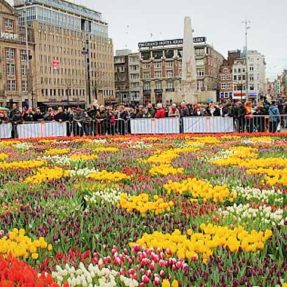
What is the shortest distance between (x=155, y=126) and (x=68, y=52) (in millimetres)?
111325

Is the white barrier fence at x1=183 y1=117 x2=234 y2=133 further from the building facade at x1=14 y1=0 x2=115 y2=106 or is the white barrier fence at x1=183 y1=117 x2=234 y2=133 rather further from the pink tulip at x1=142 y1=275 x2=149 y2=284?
the building facade at x1=14 y1=0 x2=115 y2=106

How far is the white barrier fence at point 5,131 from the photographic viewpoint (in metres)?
24.5

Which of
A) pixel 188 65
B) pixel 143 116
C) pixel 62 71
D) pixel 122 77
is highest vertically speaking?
pixel 122 77

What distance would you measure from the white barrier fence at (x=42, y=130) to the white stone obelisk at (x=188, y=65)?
13708mm

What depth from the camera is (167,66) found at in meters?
157

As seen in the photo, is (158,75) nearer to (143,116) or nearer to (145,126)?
(143,116)

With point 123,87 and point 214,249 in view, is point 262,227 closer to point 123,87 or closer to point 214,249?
point 214,249

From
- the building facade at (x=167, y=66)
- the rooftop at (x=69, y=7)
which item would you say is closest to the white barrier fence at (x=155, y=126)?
the rooftop at (x=69, y=7)

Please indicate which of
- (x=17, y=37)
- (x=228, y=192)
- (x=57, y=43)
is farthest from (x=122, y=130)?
(x=57, y=43)

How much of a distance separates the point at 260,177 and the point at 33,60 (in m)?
111

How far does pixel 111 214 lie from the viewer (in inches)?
235

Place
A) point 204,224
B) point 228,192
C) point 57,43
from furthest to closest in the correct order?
1. point 57,43
2. point 228,192
3. point 204,224

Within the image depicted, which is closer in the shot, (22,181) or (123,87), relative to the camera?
(22,181)

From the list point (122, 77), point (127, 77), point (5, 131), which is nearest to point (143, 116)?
point (5, 131)
